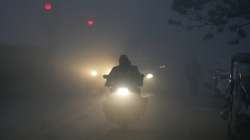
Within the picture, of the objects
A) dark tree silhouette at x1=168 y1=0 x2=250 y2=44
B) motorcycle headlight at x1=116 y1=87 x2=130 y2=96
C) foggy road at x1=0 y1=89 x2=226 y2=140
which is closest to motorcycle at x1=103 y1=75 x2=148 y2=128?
motorcycle headlight at x1=116 y1=87 x2=130 y2=96

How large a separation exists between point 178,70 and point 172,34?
32.2 metres

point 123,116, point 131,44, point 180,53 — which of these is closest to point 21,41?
point 123,116

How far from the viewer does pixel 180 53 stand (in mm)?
89250

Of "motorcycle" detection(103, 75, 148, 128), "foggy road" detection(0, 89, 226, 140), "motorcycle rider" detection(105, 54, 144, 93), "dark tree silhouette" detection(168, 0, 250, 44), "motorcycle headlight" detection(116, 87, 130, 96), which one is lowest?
"foggy road" detection(0, 89, 226, 140)

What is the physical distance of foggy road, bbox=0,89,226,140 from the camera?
37.0ft

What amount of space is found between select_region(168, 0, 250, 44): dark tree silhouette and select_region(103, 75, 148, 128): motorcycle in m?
11.3

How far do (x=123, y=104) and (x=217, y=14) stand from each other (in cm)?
1291

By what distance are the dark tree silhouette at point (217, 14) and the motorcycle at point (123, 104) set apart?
37.1ft

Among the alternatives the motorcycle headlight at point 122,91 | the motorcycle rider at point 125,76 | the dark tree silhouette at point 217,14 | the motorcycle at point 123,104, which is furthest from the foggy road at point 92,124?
the dark tree silhouette at point 217,14

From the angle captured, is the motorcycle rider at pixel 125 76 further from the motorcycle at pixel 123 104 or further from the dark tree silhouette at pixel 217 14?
the dark tree silhouette at pixel 217 14

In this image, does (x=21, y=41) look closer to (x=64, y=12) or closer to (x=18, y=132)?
(x=64, y=12)

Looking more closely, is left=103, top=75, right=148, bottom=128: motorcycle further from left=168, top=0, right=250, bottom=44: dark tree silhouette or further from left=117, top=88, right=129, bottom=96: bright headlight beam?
left=168, top=0, right=250, bottom=44: dark tree silhouette

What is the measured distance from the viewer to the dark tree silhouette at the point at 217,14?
71.9ft

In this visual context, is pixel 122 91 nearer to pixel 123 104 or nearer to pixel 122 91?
pixel 122 91
